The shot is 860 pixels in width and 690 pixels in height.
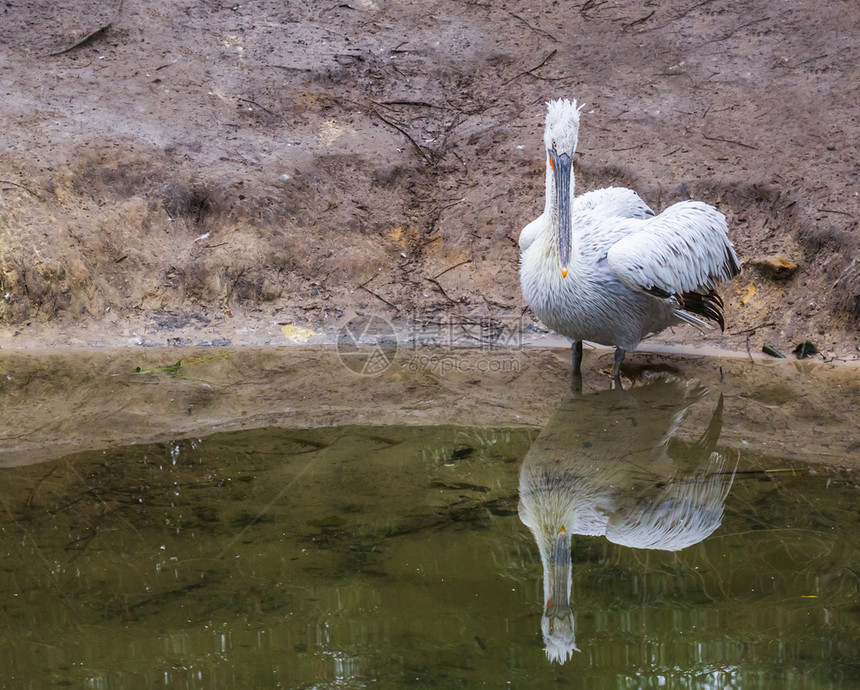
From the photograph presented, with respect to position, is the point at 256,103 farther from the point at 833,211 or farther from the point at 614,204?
the point at 833,211

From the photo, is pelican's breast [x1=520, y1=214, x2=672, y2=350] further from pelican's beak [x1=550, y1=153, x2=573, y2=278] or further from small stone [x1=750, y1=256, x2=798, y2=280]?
small stone [x1=750, y1=256, x2=798, y2=280]

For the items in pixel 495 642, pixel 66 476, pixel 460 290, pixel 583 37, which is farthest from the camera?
pixel 583 37

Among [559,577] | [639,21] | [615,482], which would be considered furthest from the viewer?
[639,21]

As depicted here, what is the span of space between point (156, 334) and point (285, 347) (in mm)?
826

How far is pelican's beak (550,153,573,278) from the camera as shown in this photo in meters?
4.28

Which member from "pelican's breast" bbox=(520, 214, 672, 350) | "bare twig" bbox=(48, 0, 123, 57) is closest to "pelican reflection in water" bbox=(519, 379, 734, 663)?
"pelican's breast" bbox=(520, 214, 672, 350)

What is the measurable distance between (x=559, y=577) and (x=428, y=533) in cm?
52

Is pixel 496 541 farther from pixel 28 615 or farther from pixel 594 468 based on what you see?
pixel 28 615

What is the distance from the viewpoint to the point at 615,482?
12.1ft

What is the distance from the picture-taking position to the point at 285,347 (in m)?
5.39

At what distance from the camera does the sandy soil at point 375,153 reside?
5.50m

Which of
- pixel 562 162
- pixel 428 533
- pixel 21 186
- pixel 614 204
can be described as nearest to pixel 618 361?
pixel 614 204

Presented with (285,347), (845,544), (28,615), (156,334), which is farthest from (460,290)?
(28,615)

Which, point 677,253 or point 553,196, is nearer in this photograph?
point 553,196
